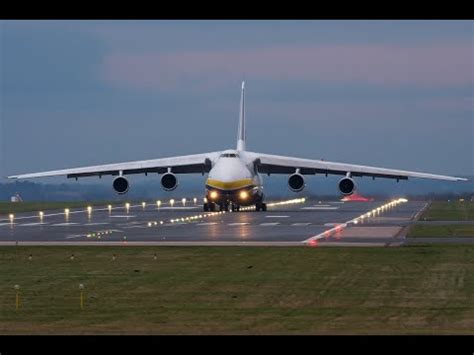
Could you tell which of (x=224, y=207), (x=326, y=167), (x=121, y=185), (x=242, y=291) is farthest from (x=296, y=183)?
(x=242, y=291)

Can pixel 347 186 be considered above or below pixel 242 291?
above

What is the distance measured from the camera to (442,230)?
4656cm

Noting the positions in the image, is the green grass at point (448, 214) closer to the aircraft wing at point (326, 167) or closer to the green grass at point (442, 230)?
the aircraft wing at point (326, 167)

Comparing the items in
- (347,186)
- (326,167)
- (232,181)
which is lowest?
(347,186)

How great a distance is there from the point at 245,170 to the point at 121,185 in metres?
8.73

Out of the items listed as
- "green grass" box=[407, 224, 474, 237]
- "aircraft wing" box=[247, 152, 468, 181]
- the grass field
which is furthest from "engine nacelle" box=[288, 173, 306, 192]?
the grass field

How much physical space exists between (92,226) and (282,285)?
2908 cm

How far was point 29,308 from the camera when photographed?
20250 mm

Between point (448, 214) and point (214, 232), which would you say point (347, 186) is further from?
point (214, 232)

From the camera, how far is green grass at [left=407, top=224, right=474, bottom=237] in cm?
4316

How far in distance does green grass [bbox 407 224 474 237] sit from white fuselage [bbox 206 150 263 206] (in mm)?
16106
